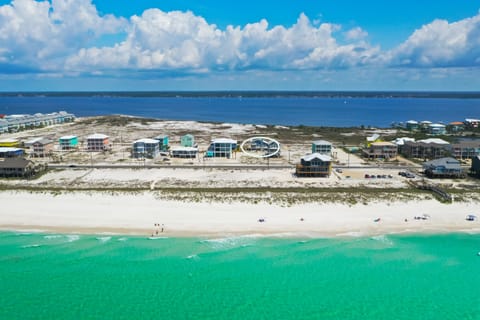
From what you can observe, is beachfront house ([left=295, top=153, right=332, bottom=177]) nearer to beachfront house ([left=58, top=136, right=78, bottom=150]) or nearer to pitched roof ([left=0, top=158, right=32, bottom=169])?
pitched roof ([left=0, top=158, right=32, bottom=169])

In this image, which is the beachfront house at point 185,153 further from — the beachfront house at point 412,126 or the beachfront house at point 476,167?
the beachfront house at point 412,126

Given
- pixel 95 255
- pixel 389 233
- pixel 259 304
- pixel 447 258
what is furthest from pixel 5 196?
pixel 447 258

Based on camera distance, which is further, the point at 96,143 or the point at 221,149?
the point at 96,143

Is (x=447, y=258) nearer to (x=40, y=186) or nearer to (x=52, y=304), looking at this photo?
(x=52, y=304)

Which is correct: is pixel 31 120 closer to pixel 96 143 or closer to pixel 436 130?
pixel 96 143

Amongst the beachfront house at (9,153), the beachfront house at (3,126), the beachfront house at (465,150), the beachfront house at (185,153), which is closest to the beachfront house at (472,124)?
the beachfront house at (465,150)

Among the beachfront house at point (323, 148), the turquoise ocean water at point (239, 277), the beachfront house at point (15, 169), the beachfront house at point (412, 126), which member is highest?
the beachfront house at point (412, 126)

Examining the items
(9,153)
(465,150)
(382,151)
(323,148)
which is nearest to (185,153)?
(323,148)

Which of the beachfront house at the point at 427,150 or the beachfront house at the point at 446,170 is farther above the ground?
the beachfront house at the point at 427,150
